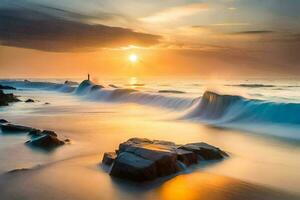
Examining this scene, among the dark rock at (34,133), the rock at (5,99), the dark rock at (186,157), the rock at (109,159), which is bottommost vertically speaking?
the rock at (5,99)

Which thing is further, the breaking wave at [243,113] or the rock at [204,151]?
the breaking wave at [243,113]

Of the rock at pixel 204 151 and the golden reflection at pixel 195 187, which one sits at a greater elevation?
the rock at pixel 204 151

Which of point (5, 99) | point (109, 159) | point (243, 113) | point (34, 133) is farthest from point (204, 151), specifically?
point (5, 99)

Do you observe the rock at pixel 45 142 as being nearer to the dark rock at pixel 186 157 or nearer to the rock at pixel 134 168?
the rock at pixel 134 168

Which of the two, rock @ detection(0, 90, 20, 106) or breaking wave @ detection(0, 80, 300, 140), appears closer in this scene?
breaking wave @ detection(0, 80, 300, 140)

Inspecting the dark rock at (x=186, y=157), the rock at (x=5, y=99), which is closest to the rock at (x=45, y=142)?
the dark rock at (x=186, y=157)

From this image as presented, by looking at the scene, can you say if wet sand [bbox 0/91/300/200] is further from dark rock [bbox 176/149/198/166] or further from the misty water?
dark rock [bbox 176/149/198/166]

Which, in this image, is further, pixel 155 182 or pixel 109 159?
pixel 109 159

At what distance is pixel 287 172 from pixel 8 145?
24.5 feet

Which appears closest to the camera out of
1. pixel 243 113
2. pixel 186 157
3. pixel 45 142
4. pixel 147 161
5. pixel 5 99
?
pixel 147 161

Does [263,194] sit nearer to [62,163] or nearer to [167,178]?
[167,178]

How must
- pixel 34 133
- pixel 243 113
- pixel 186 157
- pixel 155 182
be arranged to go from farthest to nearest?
pixel 243 113 < pixel 34 133 < pixel 186 157 < pixel 155 182

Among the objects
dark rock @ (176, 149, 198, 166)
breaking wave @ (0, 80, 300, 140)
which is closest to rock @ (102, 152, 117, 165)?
dark rock @ (176, 149, 198, 166)

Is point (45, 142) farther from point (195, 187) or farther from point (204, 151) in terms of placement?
point (195, 187)
